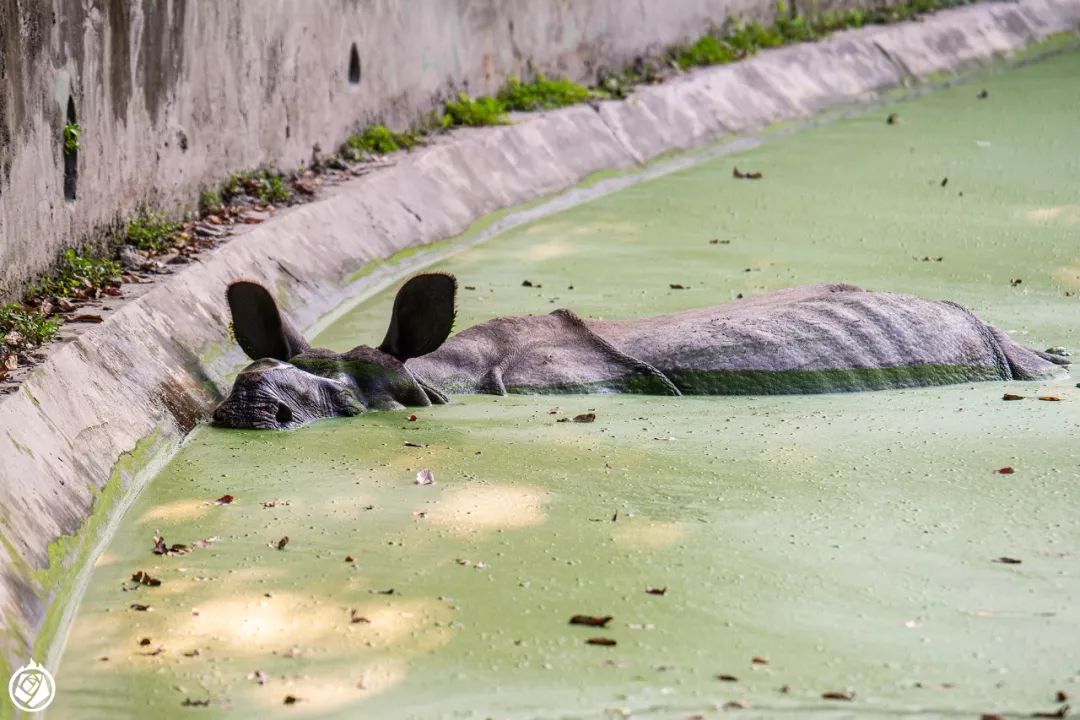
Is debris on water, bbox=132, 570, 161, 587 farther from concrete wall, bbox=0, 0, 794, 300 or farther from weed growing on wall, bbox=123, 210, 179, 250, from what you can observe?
weed growing on wall, bbox=123, 210, 179, 250

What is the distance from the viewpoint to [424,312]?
212 inches

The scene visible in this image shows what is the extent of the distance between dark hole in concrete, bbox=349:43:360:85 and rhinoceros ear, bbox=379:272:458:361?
371 cm

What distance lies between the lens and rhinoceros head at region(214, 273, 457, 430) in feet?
17.4

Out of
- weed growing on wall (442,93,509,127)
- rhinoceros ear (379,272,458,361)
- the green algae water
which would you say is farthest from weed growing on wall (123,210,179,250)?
weed growing on wall (442,93,509,127)

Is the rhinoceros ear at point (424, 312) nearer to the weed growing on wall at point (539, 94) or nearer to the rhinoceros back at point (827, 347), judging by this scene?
the rhinoceros back at point (827, 347)

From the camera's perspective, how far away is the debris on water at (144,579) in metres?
3.99

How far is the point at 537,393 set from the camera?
566cm

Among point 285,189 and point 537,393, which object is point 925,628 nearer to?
point 537,393

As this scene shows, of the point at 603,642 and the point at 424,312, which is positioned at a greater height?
the point at 424,312

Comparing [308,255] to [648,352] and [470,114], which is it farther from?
[470,114]

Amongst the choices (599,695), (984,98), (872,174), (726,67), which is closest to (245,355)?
(599,695)

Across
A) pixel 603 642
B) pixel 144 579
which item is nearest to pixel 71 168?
pixel 144 579

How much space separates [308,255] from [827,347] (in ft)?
8.50

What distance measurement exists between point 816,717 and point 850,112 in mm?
9358
